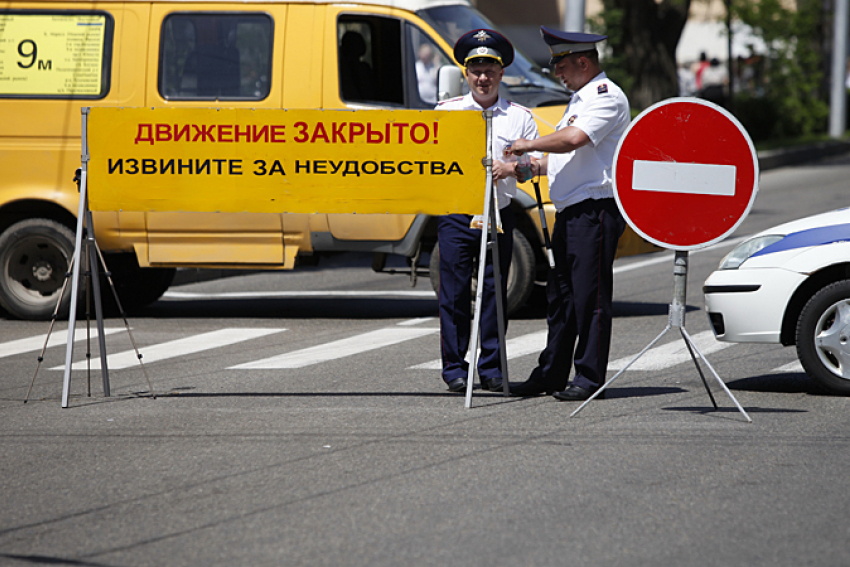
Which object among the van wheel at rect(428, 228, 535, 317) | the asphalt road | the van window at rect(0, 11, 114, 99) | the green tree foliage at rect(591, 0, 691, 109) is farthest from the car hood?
the green tree foliage at rect(591, 0, 691, 109)

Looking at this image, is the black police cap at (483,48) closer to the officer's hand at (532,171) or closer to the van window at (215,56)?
the officer's hand at (532,171)

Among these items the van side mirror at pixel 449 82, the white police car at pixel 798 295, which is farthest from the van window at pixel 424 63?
the white police car at pixel 798 295

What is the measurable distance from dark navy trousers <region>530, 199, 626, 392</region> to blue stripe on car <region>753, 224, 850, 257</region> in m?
0.88

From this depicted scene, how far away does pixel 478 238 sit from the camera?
6.48 meters

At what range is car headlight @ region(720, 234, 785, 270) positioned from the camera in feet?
21.3

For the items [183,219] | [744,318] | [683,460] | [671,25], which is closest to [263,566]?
[683,460]

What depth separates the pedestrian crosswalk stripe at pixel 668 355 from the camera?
7344 millimetres

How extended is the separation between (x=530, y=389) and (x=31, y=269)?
500 centimetres

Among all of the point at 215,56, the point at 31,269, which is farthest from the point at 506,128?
the point at 31,269

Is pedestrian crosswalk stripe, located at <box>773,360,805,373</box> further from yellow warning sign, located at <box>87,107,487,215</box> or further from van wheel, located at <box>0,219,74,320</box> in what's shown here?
van wheel, located at <box>0,219,74,320</box>

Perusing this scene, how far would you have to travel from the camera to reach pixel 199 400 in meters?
6.46

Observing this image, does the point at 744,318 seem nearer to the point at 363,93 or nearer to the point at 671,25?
the point at 363,93

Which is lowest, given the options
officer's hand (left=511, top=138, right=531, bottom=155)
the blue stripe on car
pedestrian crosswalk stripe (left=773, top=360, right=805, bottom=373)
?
pedestrian crosswalk stripe (left=773, top=360, right=805, bottom=373)

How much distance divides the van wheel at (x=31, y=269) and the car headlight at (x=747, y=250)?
5326 millimetres
